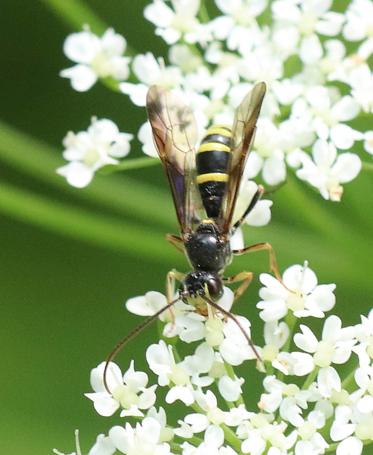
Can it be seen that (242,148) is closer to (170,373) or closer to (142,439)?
(170,373)

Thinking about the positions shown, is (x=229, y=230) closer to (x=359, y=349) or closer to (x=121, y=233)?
(x=359, y=349)

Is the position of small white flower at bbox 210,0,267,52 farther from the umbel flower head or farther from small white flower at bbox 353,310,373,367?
small white flower at bbox 353,310,373,367

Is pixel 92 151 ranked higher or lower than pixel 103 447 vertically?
higher

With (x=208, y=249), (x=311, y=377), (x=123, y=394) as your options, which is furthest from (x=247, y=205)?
(x=123, y=394)

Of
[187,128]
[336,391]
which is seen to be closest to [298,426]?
[336,391]

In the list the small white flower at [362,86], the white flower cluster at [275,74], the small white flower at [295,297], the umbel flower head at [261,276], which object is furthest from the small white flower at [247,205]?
the small white flower at [362,86]
